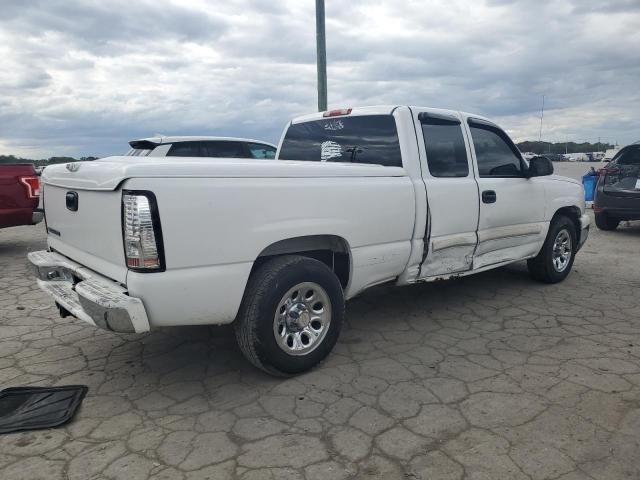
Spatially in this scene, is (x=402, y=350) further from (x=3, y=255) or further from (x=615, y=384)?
(x=3, y=255)

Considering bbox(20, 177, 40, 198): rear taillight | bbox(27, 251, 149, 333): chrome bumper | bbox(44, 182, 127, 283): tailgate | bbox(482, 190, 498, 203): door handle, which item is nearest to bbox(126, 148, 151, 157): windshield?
bbox(20, 177, 40, 198): rear taillight

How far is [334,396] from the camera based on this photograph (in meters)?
3.08

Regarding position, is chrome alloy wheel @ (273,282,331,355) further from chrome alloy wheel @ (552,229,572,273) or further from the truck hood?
chrome alloy wheel @ (552,229,572,273)

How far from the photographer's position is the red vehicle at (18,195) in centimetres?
719

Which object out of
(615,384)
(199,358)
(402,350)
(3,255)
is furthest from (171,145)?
(615,384)

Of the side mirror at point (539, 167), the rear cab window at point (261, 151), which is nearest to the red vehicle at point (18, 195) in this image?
the rear cab window at point (261, 151)

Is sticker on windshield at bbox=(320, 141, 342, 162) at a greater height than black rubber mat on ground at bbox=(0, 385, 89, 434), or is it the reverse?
sticker on windshield at bbox=(320, 141, 342, 162)

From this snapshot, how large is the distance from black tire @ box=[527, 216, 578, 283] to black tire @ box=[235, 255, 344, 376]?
3189mm

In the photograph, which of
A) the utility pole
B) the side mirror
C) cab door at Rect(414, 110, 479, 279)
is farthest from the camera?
the utility pole

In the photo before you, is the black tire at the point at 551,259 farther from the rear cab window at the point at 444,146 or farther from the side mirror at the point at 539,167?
the rear cab window at the point at 444,146

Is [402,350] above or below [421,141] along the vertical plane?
below

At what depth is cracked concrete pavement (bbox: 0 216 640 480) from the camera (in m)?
2.42

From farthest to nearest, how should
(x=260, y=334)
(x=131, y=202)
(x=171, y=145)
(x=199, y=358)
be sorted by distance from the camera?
(x=171, y=145), (x=199, y=358), (x=260, y=334), (x=131, y=202)

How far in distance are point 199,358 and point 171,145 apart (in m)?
5.50
